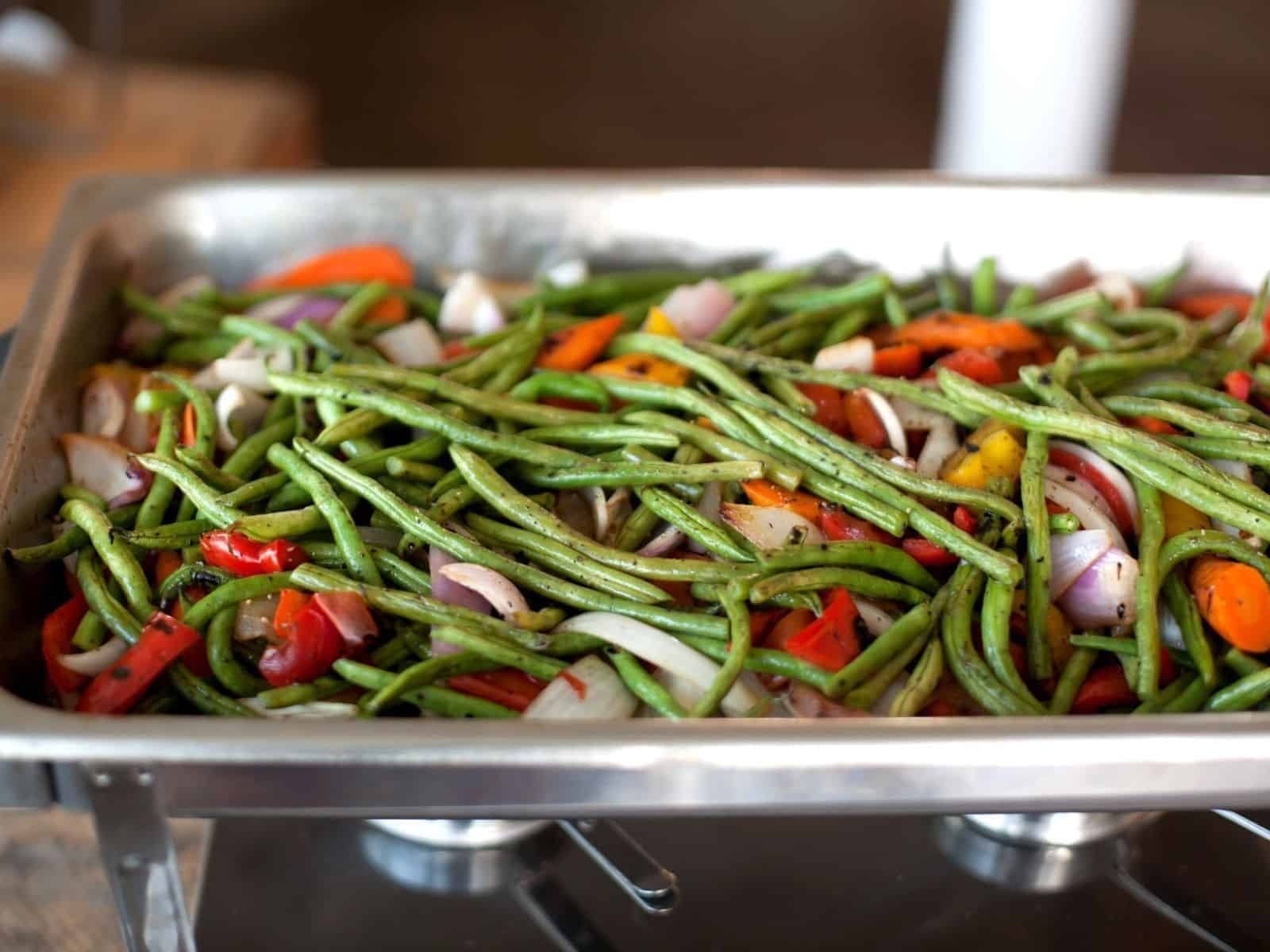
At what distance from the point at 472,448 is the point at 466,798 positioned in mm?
634

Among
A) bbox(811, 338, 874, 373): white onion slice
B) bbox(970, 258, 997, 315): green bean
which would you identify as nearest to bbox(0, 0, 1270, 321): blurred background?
bbox(970, 258, 997, 315): green bean

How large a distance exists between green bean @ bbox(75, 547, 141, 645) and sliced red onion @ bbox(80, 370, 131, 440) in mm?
290

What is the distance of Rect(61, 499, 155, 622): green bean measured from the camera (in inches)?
62.0

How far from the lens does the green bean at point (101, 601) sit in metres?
1.53

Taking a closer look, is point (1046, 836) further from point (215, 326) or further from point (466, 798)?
point (215, 326)

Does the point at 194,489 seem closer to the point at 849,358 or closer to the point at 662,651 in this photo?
the point at 662,651

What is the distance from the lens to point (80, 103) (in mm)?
3893

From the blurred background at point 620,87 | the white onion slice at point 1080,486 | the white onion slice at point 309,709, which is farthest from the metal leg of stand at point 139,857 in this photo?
the blurred background at point 620,87

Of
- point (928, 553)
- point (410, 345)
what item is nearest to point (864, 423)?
point (928, 553)

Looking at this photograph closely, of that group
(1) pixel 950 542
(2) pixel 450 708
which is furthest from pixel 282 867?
(1) pixel 950 542

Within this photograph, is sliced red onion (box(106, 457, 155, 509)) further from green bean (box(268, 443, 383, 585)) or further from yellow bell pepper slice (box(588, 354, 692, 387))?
yellow bell pepper slice (box(588, 354, 692, 387))

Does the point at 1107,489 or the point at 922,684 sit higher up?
the point at 1107,489

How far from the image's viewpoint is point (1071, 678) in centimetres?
153

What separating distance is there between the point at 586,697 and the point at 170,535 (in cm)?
57
